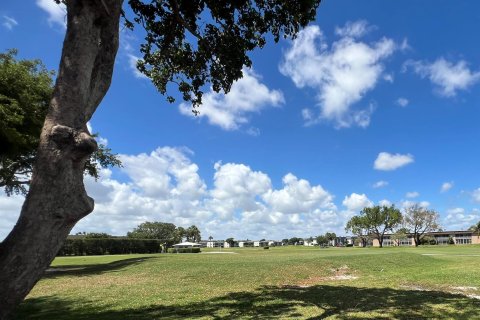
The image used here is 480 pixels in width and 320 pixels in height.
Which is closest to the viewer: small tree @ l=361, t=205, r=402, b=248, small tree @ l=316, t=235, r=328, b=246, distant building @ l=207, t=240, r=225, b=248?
small tree @ l=361, t=205, r=402, b=248

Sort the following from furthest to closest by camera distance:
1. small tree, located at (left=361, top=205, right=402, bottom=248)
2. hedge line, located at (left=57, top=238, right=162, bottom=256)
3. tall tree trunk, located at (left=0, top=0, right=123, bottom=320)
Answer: small tree, located at (left=361, top=205, right=402, bottom=248)
hedge line, located at (left=57, top=238, right=162, bottom=256)
tall tree trunk, located at (left=0, top=0, right=123, bottom=320)

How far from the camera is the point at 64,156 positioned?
15.0 ft

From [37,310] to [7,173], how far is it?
1789cm

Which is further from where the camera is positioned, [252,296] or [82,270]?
[82,270]

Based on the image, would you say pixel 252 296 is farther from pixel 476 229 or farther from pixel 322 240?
pixel 322 240

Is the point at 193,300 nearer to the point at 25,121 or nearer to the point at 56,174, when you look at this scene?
the point at 56,174

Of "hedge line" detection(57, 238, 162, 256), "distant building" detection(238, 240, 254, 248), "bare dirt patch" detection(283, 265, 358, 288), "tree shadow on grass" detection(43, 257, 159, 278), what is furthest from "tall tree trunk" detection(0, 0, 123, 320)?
"distant building" detection(238, 240, 254, 248)

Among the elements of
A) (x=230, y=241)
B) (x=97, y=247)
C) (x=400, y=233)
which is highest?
(x=230, y=241)

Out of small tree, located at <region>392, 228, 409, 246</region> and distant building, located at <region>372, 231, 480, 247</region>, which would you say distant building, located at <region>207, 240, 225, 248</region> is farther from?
small tree, located at <region>392, 228, 409, 246</region>

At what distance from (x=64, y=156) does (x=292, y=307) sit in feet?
29.7

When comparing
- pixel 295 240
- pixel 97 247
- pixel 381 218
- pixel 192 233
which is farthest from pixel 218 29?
pixel 295 240

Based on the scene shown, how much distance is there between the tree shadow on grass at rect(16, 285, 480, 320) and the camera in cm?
1038

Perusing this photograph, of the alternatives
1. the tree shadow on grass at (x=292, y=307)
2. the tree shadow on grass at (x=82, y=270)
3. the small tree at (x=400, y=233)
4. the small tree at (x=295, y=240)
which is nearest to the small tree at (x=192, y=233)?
the small tree at (x=295, y=240)

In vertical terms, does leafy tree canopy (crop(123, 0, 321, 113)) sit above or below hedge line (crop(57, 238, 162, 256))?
above
